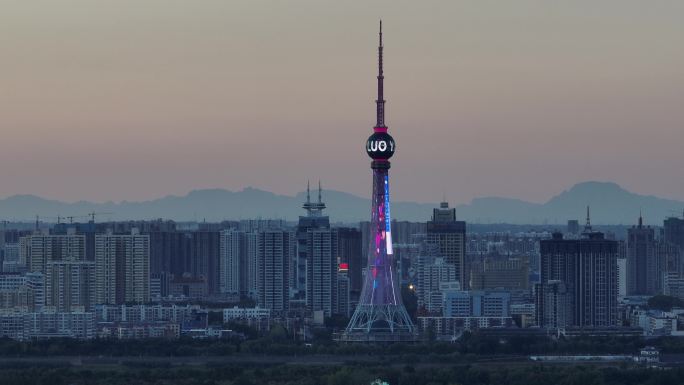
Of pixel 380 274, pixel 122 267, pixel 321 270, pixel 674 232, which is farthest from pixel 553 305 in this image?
pixel 674 232

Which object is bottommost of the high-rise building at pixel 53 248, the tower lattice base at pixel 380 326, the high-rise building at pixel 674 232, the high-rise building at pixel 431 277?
the tower lattice base at pixel 380 326

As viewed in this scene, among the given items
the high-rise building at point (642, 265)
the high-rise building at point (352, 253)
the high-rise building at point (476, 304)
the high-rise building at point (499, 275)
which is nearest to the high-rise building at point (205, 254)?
the high-rise building at point (499, 275)

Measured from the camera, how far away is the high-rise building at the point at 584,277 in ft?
275

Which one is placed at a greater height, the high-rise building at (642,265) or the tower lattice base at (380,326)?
the high-rise building at (642,265)

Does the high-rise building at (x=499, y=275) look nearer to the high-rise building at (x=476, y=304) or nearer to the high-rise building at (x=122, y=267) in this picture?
the high-rise building at (x=476, y=304)

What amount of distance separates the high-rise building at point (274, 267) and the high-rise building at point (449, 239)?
696 centimetres

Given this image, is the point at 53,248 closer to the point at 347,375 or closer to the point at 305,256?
the point at 305,256

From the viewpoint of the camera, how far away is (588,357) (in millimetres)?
67062

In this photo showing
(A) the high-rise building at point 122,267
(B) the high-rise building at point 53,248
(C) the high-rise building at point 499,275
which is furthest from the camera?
(C) the high-rise building at point 499,275

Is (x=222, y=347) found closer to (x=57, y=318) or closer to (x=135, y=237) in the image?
(x=57, y=318)

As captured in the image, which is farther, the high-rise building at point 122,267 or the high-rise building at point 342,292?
the high-rise building at point 122,267

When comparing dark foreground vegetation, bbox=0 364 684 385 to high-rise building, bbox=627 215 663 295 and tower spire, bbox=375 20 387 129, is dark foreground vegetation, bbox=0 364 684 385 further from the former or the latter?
high-rise building, bbox=627 215 663 295

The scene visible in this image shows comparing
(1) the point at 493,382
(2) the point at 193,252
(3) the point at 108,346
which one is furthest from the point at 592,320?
(2) the point at 193,252

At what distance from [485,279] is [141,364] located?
42485 mm
